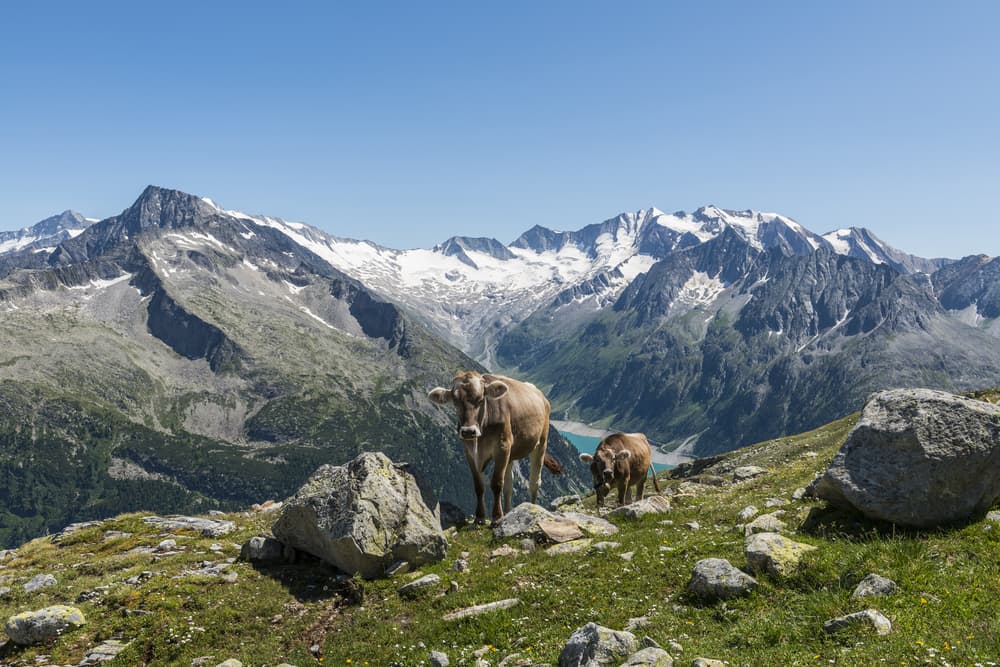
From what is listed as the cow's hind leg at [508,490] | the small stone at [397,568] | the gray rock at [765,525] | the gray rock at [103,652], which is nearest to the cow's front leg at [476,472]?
Answer: the cow's hind leg at [508,490]

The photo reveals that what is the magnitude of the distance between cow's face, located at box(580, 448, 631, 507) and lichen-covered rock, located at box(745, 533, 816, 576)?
14.6 meters

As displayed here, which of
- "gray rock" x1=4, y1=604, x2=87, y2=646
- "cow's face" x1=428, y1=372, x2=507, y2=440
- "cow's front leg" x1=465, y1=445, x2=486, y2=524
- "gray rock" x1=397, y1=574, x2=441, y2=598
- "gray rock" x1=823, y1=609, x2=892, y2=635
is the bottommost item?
"gray rock" x1=4, y1=604, x2=87, y2=646

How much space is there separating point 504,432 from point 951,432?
13568 millimetres

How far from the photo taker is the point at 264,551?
62.3ft

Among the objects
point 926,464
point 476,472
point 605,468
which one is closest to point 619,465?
point 605,468

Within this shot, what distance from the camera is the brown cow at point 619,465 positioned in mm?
28000

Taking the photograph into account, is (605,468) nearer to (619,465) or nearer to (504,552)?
(619,465)

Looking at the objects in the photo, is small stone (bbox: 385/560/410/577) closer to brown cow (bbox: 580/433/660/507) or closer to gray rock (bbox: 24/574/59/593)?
gray rock (bbox: 24/574/59/593)

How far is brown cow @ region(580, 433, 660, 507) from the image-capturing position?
91.9ft

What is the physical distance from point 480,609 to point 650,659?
563 cm

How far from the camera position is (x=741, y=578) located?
12.2 metres

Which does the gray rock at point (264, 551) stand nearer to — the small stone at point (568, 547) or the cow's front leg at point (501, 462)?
the cow's front leg at point (501, 462)

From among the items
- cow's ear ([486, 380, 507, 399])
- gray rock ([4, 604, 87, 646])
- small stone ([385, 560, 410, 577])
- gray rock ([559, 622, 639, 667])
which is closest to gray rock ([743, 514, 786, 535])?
gray rock ([559, 622, 639, 667])

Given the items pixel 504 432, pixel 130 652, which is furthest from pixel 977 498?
pixel 130 652
